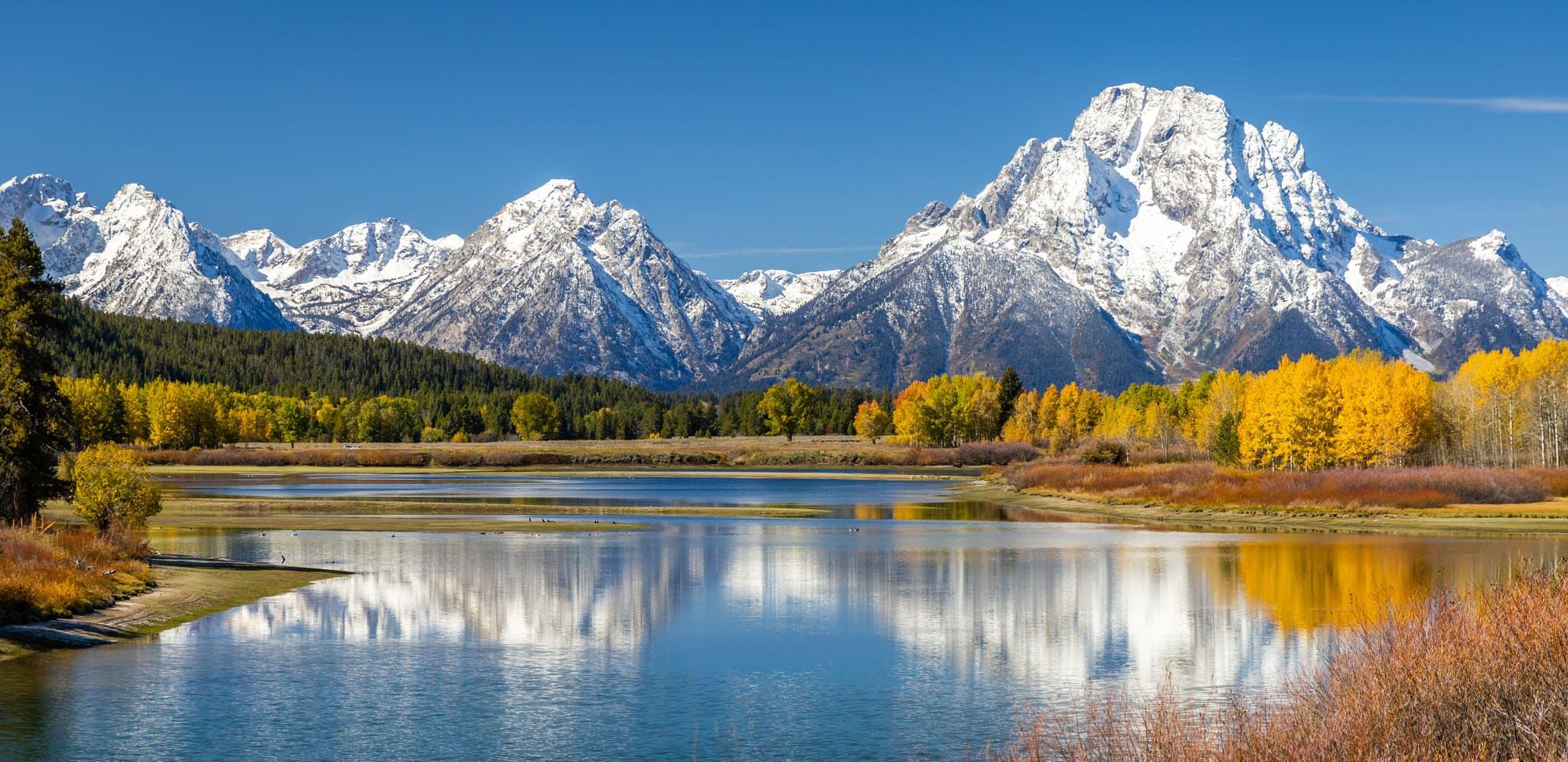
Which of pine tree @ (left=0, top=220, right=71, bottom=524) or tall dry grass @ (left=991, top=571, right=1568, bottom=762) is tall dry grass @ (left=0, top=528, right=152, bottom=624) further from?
tall dry grass @ (left=991, top=571, right=1568, bottom=762)

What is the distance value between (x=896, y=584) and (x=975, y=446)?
5794 inches

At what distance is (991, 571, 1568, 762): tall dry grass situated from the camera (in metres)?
16.9

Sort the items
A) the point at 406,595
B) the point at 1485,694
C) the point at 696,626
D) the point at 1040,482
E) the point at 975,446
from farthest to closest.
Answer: the point at 975,446
the point at 1040,482
the point at 406,595
the point at 696,626
the point at 1485,694

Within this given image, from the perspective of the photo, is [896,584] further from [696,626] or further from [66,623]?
[66,623]

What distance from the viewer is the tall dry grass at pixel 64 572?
36.1 m

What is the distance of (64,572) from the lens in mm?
39875

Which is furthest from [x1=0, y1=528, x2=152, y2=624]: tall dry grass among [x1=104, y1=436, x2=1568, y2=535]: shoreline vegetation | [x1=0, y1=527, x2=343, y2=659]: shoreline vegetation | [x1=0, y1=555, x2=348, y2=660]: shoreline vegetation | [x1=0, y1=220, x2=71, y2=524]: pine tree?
[x1=104, y1=436, x2=1568, y2=535]: shoreline vegetation

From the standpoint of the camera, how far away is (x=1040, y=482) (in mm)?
121812

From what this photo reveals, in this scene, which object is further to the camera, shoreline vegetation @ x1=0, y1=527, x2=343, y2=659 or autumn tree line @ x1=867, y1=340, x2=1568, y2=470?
autumn tree line @ x1=867, y1=340, x2=1568, y2=470

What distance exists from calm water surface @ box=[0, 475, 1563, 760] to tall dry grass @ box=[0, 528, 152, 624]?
10.4ft

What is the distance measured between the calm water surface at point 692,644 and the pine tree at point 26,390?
7.29 meters

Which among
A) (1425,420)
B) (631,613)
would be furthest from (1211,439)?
(631,613)

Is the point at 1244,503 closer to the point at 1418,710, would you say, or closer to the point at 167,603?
the point at 167,603

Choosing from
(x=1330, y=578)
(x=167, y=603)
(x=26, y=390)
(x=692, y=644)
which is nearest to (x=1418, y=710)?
(x=692, y=644)
